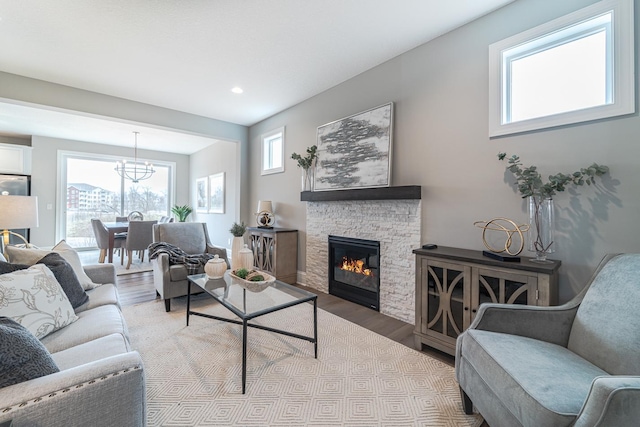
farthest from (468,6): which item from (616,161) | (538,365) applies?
(538,365)

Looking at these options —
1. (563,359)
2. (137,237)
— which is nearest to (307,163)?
(563,359)

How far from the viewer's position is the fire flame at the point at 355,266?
127 inches

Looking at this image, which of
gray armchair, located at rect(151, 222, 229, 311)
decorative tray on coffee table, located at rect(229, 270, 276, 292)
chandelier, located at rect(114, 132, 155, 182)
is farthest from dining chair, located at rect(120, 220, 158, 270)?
decorative tray on coffee table, located at rect(229, 270, 276, 292)

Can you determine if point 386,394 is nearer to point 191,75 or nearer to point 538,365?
point 538,365

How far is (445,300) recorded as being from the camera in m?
2.09

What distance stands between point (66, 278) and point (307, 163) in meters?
2.78

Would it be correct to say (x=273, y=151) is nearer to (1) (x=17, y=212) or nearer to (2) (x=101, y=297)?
(1) (x=17, y=212)

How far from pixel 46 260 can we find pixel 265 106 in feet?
11.0

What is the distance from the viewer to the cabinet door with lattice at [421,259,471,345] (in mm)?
2004

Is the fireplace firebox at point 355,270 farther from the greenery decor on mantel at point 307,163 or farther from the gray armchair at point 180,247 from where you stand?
the gray armchair at point 180,247

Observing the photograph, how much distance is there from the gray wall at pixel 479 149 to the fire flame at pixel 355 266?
33.8 inches

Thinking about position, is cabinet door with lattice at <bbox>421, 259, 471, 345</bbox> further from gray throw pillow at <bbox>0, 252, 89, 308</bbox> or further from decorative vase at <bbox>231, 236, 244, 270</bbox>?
gray throw pillow at <bbox>0, 252, 89, 308</bbox>

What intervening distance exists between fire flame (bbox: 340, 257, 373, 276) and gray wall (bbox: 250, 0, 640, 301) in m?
0.86

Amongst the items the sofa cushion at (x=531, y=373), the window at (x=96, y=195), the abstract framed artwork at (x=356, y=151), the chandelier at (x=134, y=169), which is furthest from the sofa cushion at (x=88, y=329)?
the window at (x=96, y=195)
